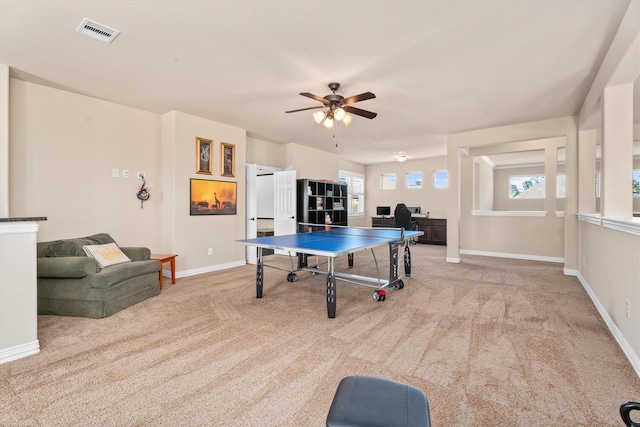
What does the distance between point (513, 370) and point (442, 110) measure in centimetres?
390

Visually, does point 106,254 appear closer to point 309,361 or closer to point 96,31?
point 96,31

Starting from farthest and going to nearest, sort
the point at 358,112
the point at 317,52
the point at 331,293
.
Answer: the point at 358,112, the point at 331,293, the point at 317,52

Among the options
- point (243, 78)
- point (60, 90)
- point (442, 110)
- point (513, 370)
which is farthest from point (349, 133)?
point (513, 370)

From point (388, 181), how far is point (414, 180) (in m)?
0.93

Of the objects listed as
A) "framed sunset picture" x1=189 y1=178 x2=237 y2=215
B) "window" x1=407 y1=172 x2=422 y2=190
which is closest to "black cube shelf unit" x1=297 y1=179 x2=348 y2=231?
"framed sunset picture" x1=189 y1=178 x2=237 y2=215

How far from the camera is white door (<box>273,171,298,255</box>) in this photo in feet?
21.6

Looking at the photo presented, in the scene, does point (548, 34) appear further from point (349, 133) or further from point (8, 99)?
point (8, 99)

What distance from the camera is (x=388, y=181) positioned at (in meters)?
10.4

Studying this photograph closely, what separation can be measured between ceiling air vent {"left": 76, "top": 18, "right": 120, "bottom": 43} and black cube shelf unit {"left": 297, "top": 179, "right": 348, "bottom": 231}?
446cm

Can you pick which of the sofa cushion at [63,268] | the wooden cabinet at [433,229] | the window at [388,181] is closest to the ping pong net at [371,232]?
the sofa cushion at [63,268]

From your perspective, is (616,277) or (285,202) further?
(285,202)

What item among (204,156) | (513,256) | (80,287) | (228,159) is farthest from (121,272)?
(513,256)

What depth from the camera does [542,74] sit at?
3469 mm

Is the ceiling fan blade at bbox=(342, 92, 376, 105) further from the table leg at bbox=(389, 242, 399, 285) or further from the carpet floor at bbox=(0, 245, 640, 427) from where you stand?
the carpet floor at bbox=(0, 245, 640, 427)
